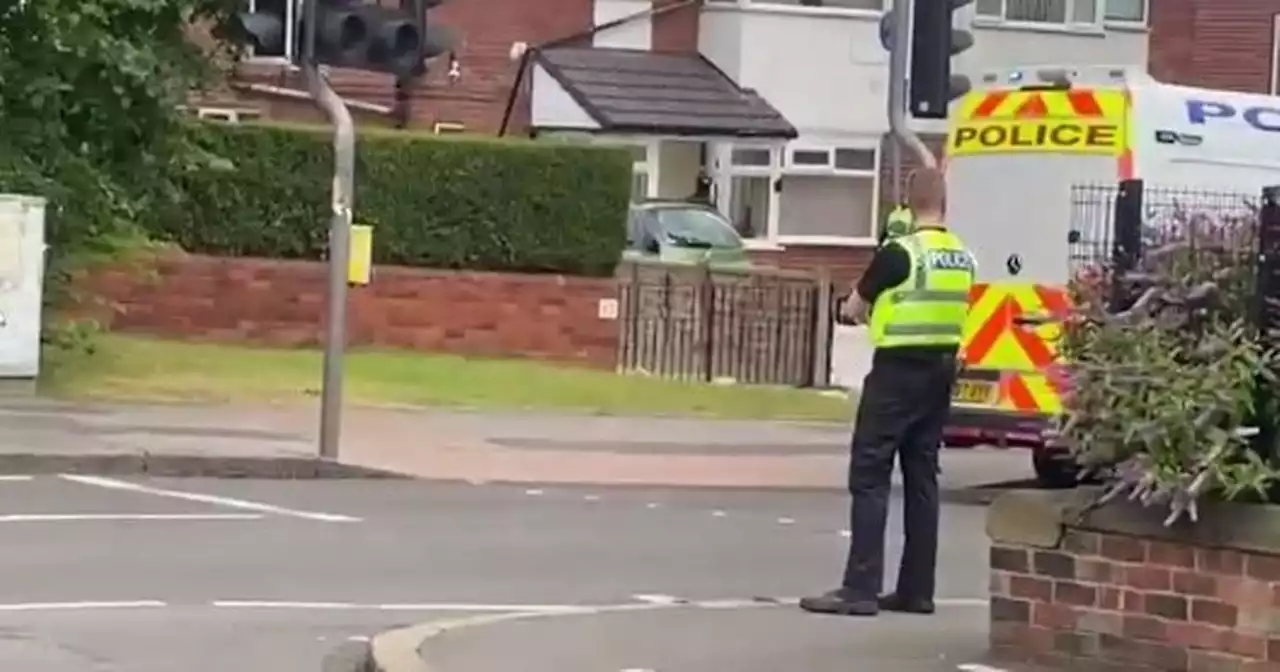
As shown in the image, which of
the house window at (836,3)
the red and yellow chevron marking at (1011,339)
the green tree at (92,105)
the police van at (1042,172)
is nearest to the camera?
the police van at (1042,172)

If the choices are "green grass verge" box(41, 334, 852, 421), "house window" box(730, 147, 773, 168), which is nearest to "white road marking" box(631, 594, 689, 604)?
"green grass verge" box(41, 334, 852, 421)

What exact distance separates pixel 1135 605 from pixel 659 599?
3.73m

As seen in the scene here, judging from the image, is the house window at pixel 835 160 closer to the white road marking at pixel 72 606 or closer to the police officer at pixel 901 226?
the police officer at pixel 901 226

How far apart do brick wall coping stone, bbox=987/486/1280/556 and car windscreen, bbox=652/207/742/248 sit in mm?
20870

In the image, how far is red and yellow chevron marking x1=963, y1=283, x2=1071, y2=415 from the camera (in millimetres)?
18047

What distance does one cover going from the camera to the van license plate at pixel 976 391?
18.2 meters

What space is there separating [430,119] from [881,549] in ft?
74.8

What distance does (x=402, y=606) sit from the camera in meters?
12.0

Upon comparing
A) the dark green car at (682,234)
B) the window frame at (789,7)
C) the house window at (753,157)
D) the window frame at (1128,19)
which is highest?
the window frame at (1128,19)

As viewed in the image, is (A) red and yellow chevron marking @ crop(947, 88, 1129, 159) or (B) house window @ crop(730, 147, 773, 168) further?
(B) house window @ crop(730, 147, 773, 168)

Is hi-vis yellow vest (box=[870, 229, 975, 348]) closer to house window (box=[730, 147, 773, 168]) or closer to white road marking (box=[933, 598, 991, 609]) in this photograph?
white road marking (box=[933, 598, 991, 609])

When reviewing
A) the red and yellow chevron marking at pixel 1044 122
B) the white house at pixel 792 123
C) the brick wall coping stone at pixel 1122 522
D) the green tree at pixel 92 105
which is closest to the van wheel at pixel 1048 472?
the red and yellow chevron marking at pixel 1044 122

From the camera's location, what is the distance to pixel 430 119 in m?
33.9

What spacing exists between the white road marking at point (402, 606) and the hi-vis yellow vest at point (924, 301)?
1.79 metres
